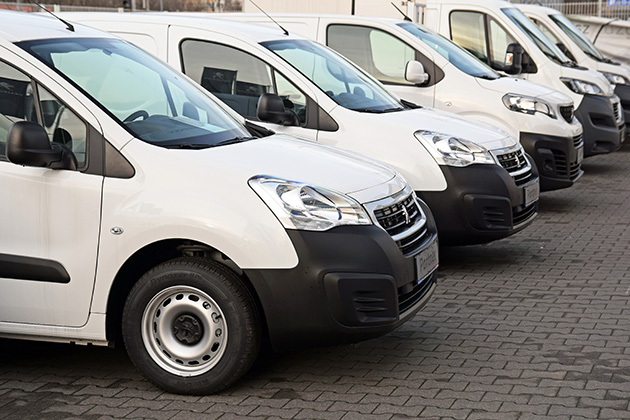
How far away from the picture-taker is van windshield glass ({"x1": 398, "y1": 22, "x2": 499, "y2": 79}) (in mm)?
10062

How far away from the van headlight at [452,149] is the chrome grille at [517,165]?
0.71ft

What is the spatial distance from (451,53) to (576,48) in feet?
17.3

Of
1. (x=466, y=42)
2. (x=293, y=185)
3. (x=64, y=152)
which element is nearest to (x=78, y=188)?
(x=64, y=152)

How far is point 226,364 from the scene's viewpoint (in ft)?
15.2

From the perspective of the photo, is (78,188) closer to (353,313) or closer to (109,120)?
(109,120)

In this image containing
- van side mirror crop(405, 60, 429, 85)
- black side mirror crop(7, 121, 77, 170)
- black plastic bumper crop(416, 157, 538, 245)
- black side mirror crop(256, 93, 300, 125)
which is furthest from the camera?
van side mirror crop(405, 60, 429, 85)

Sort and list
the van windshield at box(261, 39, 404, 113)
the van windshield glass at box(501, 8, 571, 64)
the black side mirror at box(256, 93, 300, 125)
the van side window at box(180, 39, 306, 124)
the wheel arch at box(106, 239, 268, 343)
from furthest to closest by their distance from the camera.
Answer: the van windshield glass at box(501, 8, 571, 64), the van windshield at box(261, 39, 404, 113), the van side window at box(180, 39, 306, 124), the black side mirror at box(256, 93, 300, 125), the wheel arch at box(106, 239, 268, 343)

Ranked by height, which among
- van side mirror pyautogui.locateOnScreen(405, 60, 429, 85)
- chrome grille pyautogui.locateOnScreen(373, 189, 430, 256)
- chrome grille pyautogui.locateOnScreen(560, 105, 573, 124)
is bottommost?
Answer: chrome grille pyautogui.locateOnScreen(373, 189, 430, 256)

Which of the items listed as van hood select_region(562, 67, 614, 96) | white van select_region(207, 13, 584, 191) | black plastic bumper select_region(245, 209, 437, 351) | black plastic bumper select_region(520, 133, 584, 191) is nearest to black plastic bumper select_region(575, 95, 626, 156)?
van hood select_region(562, 67, 614, 96)

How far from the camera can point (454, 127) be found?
7.75m

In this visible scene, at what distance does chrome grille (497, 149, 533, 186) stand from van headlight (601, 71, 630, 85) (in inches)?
296

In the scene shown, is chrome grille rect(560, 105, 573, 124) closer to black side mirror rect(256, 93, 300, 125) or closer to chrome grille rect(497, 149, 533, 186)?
chrome grille rect(497, 149, 533, 186)

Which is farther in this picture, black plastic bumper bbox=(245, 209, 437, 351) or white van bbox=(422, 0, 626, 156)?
white van bbox=(422, 0, 626, 156)

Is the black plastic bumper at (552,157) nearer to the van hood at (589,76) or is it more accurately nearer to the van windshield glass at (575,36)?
the van hood at (589,76)
